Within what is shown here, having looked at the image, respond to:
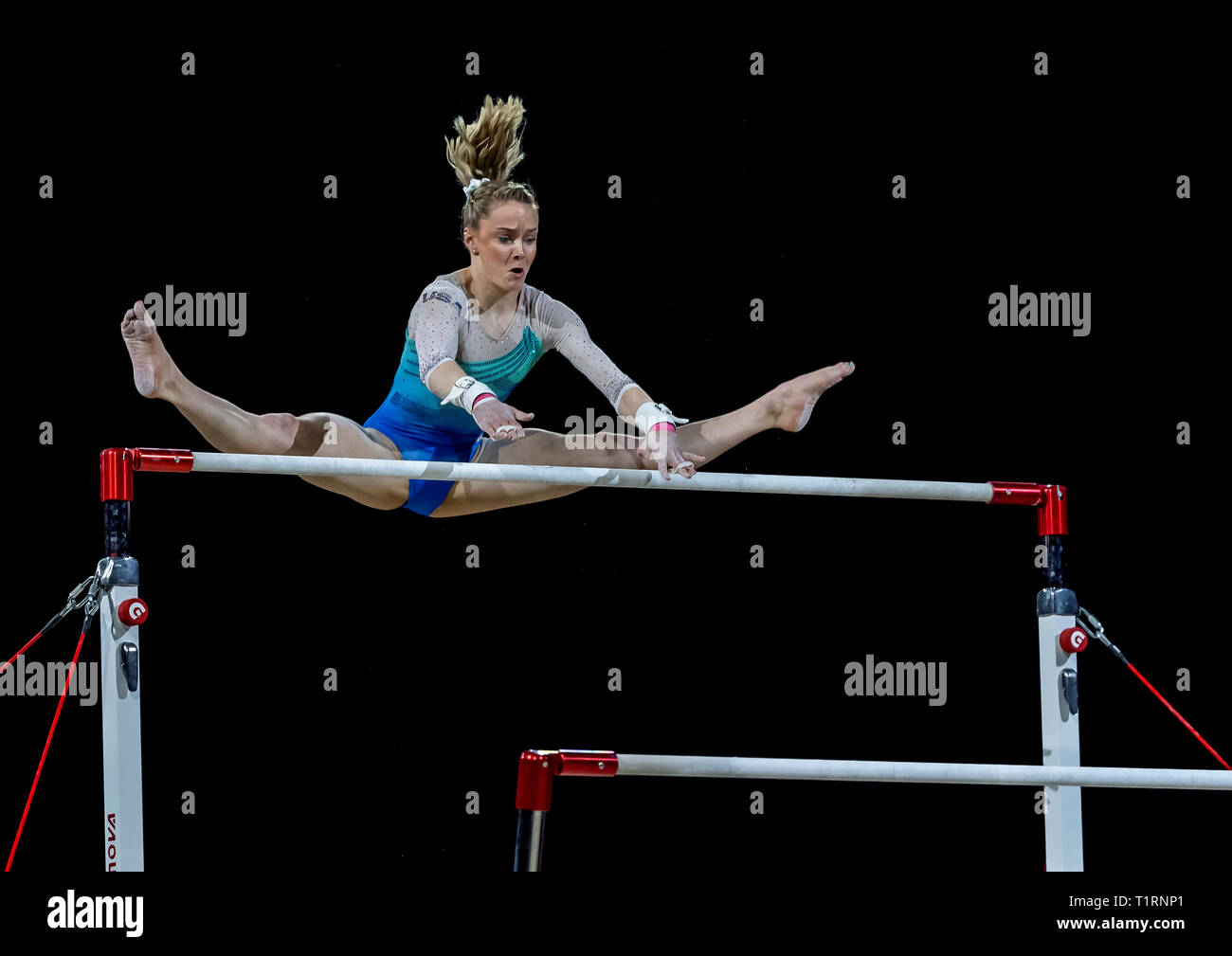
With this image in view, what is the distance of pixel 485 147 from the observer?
507 centimetres

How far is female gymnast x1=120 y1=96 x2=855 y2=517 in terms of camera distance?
4.74 m

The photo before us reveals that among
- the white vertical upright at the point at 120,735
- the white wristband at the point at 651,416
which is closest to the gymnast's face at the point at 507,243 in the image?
the white wristband at the point at 651,416

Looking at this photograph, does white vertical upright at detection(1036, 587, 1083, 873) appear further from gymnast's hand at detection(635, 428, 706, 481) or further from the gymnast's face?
the gymnast's face

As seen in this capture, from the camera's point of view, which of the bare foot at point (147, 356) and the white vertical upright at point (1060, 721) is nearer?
the bare foot at point (147, 356)

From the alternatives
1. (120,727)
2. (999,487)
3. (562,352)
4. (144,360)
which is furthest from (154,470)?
(999,487)

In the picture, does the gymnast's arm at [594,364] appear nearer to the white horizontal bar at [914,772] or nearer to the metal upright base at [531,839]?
the white horizontal bar at [914,772]

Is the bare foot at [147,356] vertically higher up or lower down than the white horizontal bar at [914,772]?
higher up

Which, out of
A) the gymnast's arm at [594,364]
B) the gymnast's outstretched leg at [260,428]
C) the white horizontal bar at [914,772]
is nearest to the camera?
the white horizontal bar at [914,772]

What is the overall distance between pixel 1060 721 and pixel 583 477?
5.13ft

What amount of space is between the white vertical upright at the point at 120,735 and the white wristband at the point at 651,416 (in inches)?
59.3

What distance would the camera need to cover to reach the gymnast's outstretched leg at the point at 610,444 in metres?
4.71

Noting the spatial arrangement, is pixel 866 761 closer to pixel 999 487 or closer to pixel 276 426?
pixel 999 487

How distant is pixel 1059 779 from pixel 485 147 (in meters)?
2.52

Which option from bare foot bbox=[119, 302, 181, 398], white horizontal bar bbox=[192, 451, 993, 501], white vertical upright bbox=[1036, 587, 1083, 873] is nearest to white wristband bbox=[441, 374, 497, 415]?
white horizontal bar bbox=[192, 451, 993, 501]
